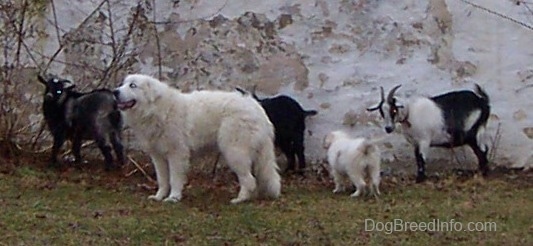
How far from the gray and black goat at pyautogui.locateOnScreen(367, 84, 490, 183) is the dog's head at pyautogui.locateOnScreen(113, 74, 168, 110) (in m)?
2.75

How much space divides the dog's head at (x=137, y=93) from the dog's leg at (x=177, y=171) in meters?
0.53

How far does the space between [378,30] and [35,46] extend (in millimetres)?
3896

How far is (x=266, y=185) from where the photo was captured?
932cm

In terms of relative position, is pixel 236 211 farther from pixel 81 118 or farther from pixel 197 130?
pixel 81 118

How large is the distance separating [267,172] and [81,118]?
276 cm

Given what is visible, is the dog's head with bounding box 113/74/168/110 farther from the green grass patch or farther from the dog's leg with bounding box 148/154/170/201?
the green grass patch

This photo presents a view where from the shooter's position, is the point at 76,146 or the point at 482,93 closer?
the point at 482,93

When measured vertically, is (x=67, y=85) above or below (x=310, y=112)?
above

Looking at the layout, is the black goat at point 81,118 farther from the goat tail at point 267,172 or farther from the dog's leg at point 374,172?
Result: the dog's leg at point 374,172

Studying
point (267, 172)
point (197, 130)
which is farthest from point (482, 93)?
point (197, 130)

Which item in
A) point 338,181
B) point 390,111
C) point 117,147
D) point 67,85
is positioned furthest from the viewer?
point 67,85

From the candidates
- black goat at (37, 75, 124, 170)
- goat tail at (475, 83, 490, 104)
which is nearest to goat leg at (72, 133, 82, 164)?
black goat at (37, 75, 124, 170)

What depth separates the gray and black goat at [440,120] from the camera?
10.8 meters

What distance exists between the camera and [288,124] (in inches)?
443
